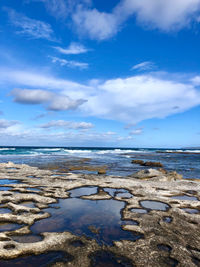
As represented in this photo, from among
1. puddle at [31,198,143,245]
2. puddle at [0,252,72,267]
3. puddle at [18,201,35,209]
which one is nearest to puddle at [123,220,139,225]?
puddle at [31,198,143,245]

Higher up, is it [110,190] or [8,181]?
[8,181]

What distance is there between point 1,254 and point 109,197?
7559 millimetres

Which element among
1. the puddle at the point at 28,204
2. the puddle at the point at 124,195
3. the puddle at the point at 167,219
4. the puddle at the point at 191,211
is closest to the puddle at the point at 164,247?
the puddle at the point at 167,219

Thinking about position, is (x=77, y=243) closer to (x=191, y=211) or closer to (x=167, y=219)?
(x=167, y=219)

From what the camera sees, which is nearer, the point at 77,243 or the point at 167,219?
the point at 77,243

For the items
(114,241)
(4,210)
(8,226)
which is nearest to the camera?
(114,241)

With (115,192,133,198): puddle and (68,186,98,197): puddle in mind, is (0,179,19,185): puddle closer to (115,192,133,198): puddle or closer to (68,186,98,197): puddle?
(68,186,98,197): puddle

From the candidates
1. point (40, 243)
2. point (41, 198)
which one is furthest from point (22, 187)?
point (40, 243)

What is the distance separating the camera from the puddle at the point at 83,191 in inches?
512

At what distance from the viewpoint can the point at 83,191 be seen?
45.5 feet

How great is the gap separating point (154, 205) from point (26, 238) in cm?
716

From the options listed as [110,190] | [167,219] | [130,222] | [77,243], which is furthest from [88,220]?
[110,190]

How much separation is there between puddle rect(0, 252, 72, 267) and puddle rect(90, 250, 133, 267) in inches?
28.9

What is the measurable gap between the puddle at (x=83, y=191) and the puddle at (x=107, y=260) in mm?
7054
